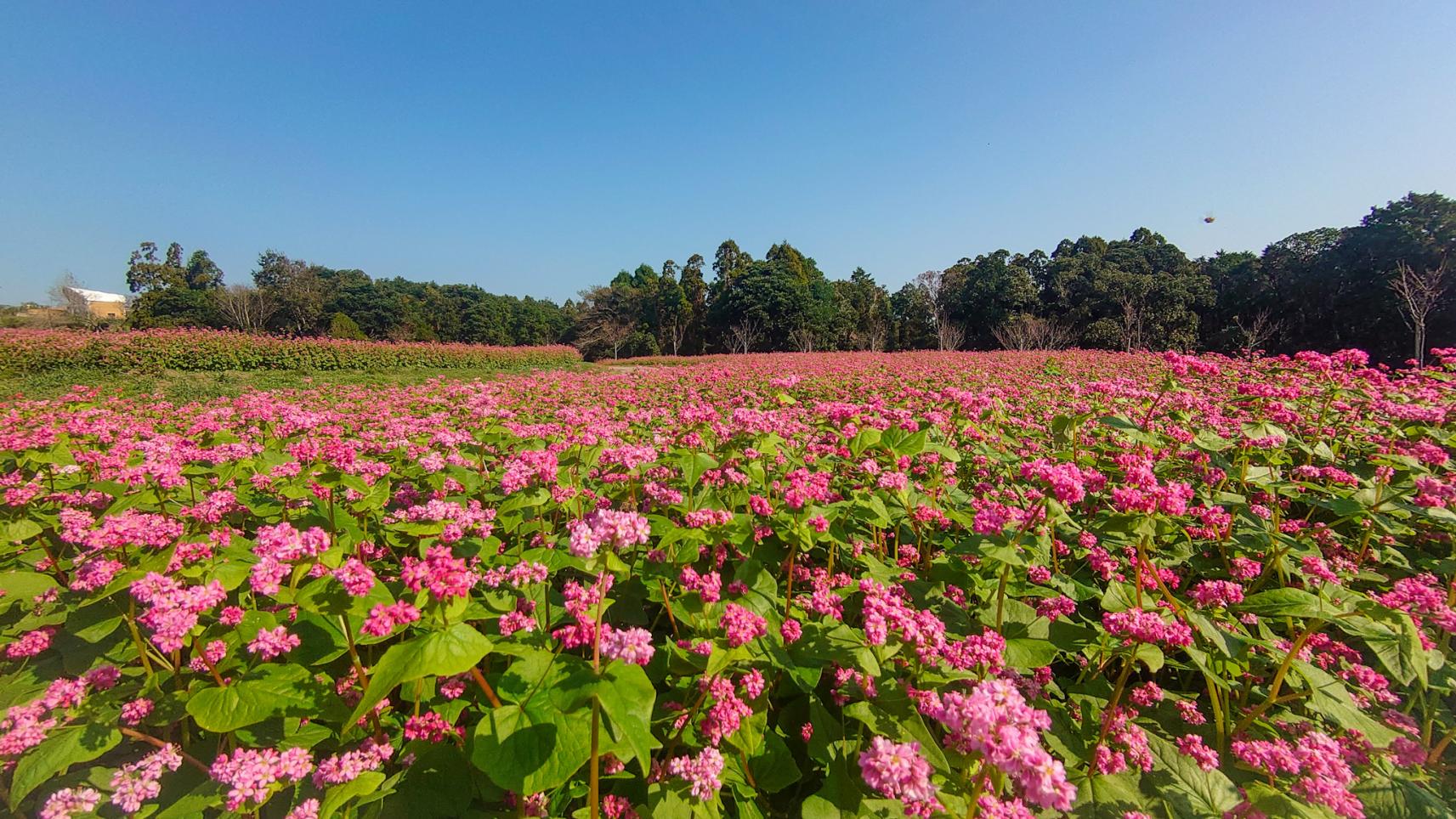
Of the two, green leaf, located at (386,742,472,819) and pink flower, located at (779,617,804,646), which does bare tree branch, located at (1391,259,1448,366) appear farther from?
green leaf, located at (386,742,472,819)

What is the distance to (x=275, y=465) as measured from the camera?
314 centimetres

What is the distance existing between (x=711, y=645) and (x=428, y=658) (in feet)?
2.74

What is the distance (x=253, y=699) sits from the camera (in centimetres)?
163

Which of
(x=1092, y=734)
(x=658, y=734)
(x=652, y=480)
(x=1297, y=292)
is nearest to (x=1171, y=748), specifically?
(x=1092, y=734)

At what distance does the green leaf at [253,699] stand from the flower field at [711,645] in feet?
0.04

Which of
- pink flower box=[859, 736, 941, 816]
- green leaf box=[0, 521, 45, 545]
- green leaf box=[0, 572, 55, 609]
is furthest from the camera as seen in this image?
green leaf box=[0, 521, 45, 545]

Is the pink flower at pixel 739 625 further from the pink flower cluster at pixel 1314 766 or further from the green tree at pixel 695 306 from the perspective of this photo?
the green tree at pixel 695 306

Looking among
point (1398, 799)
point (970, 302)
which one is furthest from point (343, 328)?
point (1398, 799)

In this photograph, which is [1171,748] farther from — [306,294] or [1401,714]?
[306,294]

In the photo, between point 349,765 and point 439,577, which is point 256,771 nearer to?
point 349,765

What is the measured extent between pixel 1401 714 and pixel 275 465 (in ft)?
18.2

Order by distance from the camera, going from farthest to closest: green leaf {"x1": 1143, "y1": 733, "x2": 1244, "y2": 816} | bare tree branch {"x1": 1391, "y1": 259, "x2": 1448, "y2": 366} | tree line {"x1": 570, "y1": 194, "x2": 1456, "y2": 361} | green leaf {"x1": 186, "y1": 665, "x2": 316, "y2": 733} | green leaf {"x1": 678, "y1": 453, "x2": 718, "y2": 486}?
tree line {"x1": 570, "y1": 194, "x2": 1456, "y2": 361} < bare tree branch {"x1": 1391, "y1": 259, "x2": 1448, "y2": 366} < green leaf {"x1": 678, "y1": 453, "x2": 718, "y2": 486} < green leaf {"x1": 1143, "y1": 733, "x2": 1244, "y2": 816} < green leaf {"x1": 186, "y1": 665, "x2": 316, "y2": 733}

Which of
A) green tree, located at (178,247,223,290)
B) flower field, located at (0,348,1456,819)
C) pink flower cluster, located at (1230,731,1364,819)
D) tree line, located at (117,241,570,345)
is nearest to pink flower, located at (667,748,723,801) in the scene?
flower field, located at (0,348,1456,819)

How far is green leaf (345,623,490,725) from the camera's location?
1.25m
